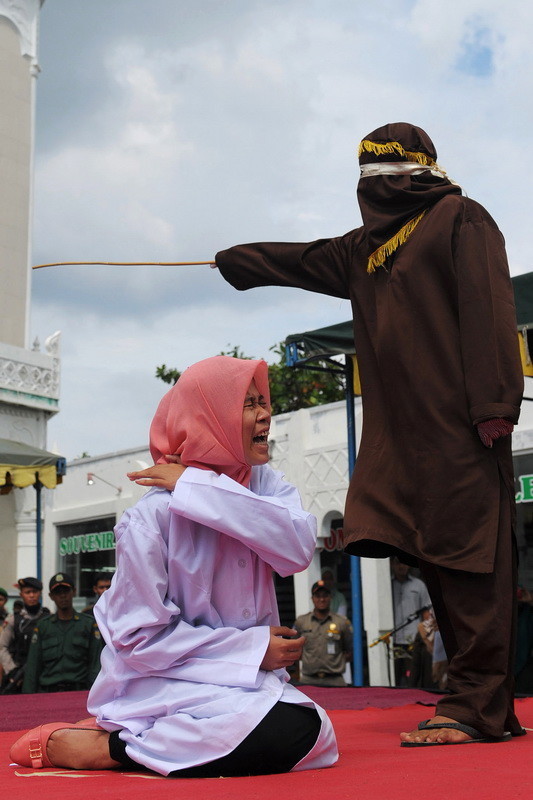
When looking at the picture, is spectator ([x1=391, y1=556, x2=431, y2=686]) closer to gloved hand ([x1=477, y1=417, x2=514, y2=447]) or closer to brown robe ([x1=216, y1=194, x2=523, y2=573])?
brown robe ([x1=216, y1=194, x2=523, y2=573])

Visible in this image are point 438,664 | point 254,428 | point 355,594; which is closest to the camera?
point 254,428

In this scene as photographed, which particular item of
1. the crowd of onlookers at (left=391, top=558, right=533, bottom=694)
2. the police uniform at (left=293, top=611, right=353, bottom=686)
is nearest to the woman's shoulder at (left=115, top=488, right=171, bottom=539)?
the crowd of onlookers at (left=391, top=558, right=533, bottom=694)

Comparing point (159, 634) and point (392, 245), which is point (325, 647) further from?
point (159, 634)

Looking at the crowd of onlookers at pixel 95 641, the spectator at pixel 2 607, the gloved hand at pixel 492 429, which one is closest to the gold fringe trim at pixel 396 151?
the gloved hand at pixel 492 429

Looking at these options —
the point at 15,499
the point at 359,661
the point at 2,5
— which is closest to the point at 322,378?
the point at 15,499

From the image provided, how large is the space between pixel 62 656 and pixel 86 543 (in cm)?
1285

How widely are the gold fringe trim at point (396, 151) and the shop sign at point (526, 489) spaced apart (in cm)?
907

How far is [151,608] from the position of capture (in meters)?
2.29

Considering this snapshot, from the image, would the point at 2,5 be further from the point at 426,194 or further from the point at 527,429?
the point at 426,194

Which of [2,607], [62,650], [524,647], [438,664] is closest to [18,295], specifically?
[2,607]

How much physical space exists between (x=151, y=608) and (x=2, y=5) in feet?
49.4

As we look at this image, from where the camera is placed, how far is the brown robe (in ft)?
9.30

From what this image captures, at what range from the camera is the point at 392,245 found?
3.10 meters

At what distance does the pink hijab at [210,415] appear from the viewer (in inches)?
97.9
